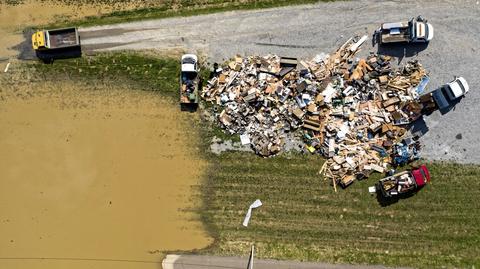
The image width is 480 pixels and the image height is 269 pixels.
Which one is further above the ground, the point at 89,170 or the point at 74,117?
the point at 74,117

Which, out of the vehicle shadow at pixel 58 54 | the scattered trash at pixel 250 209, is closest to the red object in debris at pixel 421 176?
the scattered trash at pixel 250 209

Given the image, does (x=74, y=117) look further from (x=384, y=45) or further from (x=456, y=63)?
(x=456, y=63)

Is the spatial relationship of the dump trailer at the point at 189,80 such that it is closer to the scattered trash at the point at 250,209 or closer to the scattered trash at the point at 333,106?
the scattered trash at the point at 333,106

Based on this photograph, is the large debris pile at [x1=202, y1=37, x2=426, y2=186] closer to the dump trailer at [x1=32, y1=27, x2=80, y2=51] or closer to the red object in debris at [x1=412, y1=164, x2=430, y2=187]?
the red object in debris at [x1=412, y1=164, x2=430, y2=187]

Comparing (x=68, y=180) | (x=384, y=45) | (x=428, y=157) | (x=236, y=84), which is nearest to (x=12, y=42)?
(x=68, y=180)

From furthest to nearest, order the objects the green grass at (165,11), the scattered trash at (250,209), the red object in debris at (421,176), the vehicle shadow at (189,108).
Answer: the green grass at (165,11) → the vehicle shadow at (189,108) → the scattered trash at (250,209) → the red object in debris at (421,176)

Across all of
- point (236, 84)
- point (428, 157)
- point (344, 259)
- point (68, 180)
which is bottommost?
point (344, 259)

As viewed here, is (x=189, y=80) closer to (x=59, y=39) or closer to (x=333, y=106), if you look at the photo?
(x=59, y=39)
